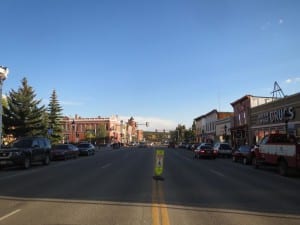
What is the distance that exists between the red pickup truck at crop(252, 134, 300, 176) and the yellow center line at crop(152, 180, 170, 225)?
925cm

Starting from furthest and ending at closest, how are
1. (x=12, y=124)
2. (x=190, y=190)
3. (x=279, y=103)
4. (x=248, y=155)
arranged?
1. (x=12, y=124)
2. (x=279, y=103)
3. (x=248, y=155)
4. (x=190, y=190)

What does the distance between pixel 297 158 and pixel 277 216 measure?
1129 centimetres

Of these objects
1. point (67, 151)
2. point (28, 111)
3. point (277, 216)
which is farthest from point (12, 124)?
point (277, 216)

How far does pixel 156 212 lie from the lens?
9312 millimetres

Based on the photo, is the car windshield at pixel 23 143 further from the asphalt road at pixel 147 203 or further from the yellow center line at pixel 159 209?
the yellow center line at pixel 159 209

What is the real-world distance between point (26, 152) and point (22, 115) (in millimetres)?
36703

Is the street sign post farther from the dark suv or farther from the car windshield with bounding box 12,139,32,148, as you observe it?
the car windshield with bounding box 12,139,32,148

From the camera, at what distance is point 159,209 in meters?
9.68

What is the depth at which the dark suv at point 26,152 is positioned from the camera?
23562 mm

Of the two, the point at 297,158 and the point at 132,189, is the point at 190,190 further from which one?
the point at 297,158

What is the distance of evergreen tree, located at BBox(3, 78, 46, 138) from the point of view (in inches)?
2308

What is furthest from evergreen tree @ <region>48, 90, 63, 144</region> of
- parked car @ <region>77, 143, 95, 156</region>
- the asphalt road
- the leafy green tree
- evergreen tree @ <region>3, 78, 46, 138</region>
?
the asphalt road

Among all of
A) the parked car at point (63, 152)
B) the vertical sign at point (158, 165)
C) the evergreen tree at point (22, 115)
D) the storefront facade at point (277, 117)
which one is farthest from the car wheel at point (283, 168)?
the evergreen tree at point (22, 115)

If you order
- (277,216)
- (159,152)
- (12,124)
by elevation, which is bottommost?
(277,216)
